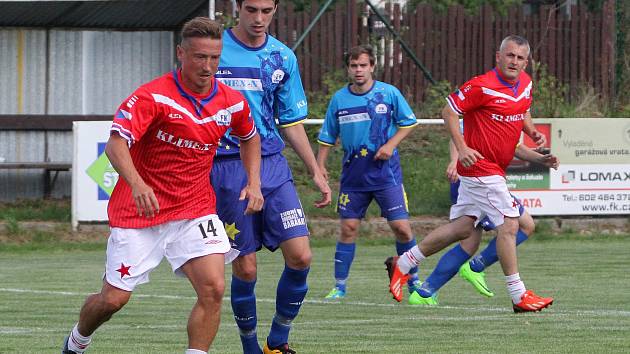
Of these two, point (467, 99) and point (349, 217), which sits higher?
point (467, 99)

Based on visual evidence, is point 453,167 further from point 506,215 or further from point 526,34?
point 526,34

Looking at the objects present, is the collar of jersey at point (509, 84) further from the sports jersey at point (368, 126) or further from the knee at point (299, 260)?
the knee at point (299, 260)

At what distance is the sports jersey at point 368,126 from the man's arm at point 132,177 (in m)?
6.55

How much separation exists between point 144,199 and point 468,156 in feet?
14.2

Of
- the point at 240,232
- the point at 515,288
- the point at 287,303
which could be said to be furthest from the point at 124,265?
the point at 515,288

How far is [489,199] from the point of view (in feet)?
36.6

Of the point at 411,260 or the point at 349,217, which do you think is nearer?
the point at 411,260

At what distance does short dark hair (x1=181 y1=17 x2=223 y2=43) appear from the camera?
7.19 m

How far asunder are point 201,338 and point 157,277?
8699 millimetres

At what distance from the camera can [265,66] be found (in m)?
8.42

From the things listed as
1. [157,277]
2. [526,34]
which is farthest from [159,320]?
[526,34]

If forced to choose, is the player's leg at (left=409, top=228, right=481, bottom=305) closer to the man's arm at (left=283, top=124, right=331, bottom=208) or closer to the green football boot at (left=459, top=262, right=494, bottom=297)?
the green football boot at (left=459, top=262, right=494, bottom=297)

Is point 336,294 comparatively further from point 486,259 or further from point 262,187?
point 262,187

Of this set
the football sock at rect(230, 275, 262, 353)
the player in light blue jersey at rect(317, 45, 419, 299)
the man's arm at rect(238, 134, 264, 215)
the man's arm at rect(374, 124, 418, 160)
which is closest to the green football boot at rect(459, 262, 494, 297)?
the player in light blue jersey at rect(317, 45, 419, 299)
